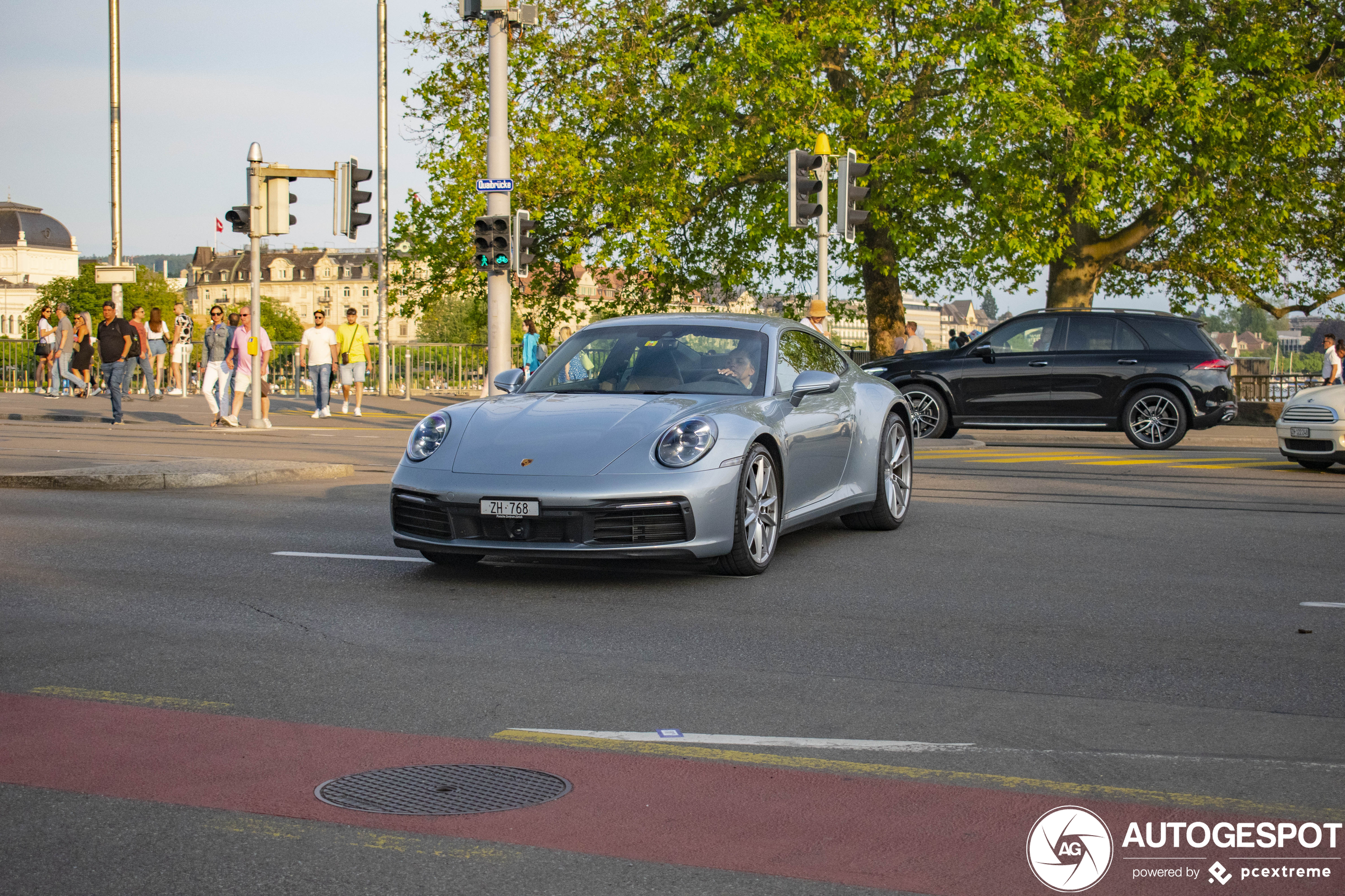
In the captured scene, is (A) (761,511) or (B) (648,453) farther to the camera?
(A) (761,511)

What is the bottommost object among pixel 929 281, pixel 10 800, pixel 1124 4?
pixel 10 800

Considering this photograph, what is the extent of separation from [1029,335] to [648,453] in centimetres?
1253

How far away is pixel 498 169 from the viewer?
19750mm

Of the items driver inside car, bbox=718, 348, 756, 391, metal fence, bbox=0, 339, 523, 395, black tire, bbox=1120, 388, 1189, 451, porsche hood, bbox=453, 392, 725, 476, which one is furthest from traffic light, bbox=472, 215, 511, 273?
metal fence, bbox=0, 339, 523, 395

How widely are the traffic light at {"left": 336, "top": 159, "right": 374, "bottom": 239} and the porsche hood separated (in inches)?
564

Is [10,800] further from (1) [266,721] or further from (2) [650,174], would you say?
(2) [650,174]

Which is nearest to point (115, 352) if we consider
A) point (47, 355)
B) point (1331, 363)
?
point (47, 355)

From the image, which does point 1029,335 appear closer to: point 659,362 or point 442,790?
point 659,362

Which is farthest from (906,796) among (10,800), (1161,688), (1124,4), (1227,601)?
(1124,4)

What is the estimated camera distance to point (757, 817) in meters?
3.67

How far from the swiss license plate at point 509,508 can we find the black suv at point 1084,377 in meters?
12.4

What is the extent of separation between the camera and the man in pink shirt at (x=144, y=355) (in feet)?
84.6

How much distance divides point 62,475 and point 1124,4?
76.2 ft

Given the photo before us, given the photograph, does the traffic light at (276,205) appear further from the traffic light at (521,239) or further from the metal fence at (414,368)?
the metal fence at (414,368)
